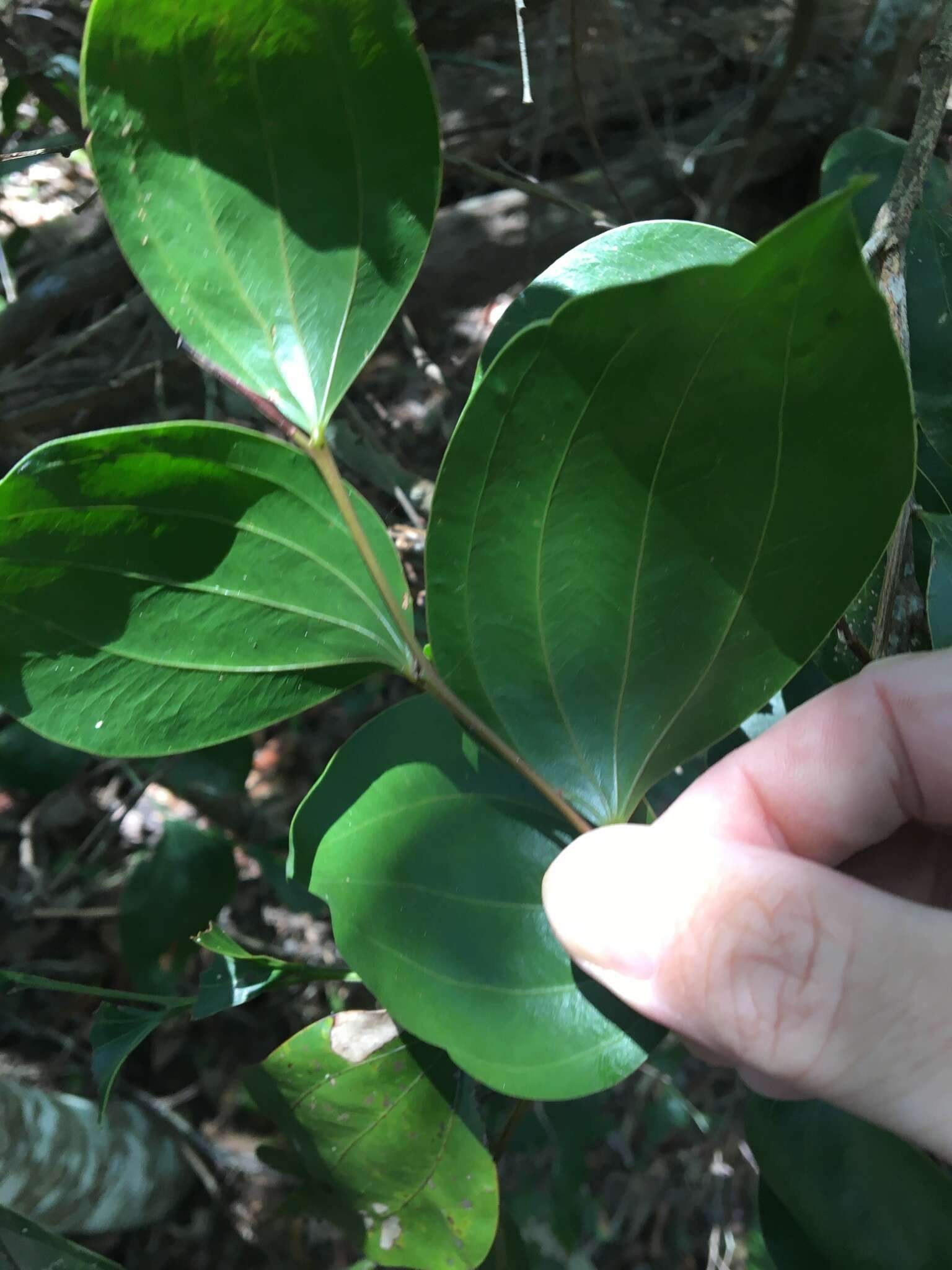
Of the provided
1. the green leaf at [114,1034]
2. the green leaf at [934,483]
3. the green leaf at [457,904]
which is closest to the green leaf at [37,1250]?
the green leaf at [114,1034]

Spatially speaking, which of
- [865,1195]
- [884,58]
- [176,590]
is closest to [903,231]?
[176,590]

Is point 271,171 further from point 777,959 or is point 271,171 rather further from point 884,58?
point 884,58

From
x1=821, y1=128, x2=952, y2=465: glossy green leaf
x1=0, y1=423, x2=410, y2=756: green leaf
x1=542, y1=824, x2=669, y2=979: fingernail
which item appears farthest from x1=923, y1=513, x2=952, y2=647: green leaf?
x1=0, y1=423, x2=410, y2=756: green leaf

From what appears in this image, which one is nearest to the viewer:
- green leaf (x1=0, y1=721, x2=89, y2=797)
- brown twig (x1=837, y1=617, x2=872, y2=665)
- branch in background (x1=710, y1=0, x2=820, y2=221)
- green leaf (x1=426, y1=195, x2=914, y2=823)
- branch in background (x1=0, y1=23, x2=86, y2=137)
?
green leaf (x1=426, y1=195, x2=914, y2=823)

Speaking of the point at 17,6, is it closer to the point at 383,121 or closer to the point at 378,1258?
the point at 383,121

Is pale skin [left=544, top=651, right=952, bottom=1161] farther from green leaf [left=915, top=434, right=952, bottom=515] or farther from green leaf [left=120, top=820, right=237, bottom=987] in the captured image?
green leaf [left=120, top=820, right=237, bottom=987]

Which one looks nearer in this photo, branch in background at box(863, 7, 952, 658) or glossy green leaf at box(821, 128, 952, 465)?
branch in background at box(863, 7, 952, 658)

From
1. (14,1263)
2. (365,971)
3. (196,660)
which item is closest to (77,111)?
(196,660)
